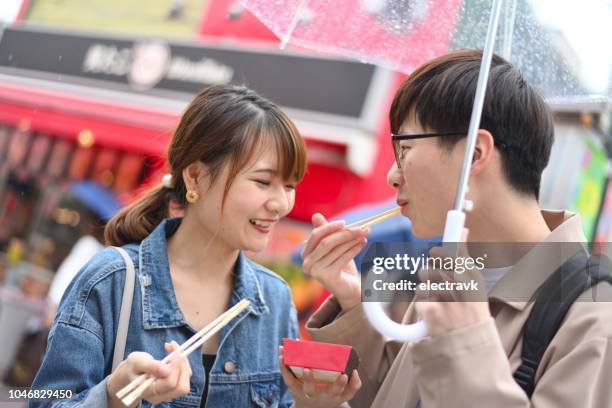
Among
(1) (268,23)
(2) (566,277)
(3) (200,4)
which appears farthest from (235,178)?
(3) (200,4)

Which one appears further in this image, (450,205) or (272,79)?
(272,79)

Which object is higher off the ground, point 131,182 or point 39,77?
point 39,77

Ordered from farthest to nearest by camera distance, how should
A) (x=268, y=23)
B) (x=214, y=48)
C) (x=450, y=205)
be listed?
(x=214, y=48) < (x=268, y=23) < (x=450, y=205)

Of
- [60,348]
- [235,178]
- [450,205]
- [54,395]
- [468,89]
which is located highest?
[468,89]

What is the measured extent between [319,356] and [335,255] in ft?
1.03

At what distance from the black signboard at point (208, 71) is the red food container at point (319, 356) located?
195 inches

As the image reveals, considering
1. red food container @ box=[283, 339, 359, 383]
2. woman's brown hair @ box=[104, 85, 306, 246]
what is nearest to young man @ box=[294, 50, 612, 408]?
red food container @ box=[283, 339, 359, 383]

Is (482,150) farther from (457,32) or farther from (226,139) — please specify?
(226,139)

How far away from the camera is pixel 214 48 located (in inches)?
303

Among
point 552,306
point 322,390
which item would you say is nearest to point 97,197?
point 322,390

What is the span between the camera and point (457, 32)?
2.12 m

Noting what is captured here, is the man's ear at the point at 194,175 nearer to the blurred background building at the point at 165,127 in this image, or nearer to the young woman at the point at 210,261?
the young woman at the point at 210,261

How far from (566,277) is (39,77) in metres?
1.68

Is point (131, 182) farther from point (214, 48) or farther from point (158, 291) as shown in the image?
point (158, 291)
